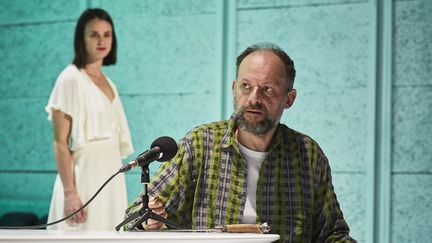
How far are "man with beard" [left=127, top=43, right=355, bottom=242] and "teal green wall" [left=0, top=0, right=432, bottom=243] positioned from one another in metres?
1.69

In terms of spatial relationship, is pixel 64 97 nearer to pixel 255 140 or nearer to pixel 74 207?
pixel 74 207

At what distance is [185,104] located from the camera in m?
4.93

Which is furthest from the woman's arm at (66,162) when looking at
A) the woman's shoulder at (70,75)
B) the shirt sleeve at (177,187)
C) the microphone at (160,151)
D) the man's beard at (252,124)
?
the microphone at (160,151)

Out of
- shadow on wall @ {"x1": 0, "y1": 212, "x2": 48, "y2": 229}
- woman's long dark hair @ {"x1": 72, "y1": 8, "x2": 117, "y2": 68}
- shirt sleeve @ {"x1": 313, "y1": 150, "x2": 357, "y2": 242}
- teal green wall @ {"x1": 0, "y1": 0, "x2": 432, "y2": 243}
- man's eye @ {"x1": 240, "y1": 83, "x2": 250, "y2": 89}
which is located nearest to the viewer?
shirt sleeve @ {"x1": 313, "y1": 150, "x2": 357, "y2": 242}

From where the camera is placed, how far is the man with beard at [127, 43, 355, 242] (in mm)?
2750

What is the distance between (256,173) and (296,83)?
191 cm

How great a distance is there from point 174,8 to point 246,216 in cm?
252

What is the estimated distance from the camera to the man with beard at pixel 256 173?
9.02 feet

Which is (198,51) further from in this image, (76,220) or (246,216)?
(246,216)

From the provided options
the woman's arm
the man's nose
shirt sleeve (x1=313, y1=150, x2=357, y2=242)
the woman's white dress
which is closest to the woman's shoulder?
the woman's white dress

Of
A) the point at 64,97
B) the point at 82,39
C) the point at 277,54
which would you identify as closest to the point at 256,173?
the point at 277,54

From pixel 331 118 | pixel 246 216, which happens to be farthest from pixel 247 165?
pixel 331 118

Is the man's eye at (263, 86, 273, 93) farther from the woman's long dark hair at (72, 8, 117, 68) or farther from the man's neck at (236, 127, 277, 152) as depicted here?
the woman's long dark hair at (72, 8, 117, 68)

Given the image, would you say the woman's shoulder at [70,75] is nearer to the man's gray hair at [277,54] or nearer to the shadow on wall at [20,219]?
the shadow on wall at [20,219]
